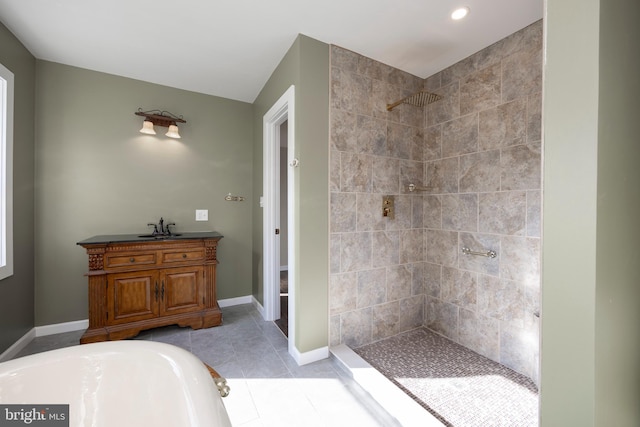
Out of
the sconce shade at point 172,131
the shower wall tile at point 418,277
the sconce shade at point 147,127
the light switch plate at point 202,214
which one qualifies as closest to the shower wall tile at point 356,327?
the shower wall tile at point 418,277

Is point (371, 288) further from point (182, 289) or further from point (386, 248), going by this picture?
point (182, 289)

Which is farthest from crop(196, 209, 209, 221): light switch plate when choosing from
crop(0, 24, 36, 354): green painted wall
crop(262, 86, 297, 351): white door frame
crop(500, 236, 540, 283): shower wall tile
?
crop(500, 236, 540, 283): shower wall tile

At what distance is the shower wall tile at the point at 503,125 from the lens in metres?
1.82

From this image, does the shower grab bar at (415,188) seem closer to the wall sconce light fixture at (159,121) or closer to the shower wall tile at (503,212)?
the shower wall tile at (503,212)

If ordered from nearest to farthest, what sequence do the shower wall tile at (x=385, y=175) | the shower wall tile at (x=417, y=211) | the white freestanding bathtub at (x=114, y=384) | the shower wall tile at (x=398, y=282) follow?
the white freestanding bathtub at (x=114, y=384) < the shower wall tile at (x=385, y=175) < the shower wall tile at (x=398, y=282) < the shower wall tile at (x=417, y=211)

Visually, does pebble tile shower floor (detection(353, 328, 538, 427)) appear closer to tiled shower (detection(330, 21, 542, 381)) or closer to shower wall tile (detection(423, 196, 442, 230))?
tiled shower (detection(330, 21, 542, 381))

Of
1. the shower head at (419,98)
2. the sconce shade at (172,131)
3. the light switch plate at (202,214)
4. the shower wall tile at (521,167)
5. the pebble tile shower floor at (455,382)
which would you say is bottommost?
the pebble tile shower floor at (455,382)

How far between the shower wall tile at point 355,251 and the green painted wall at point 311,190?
16cm

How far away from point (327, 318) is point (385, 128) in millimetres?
1701

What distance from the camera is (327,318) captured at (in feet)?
6.78

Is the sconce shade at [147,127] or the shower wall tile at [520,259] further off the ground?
the sconce shade at [147,127]

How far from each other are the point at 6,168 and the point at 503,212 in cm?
373

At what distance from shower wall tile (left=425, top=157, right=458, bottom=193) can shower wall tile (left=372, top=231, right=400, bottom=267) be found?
57 cm

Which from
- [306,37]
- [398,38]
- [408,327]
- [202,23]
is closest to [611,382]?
[408,327]
